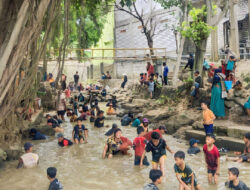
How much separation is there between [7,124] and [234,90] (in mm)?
8208

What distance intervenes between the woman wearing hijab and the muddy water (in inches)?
79.2

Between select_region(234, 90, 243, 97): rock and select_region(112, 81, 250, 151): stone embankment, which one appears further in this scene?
select_region(234, 90, 243, 97): rock

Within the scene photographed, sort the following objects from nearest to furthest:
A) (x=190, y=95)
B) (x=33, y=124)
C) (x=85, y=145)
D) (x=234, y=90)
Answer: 1. (x=85, y=145)
2. (x=234, y=90)
3. (x=33, y=124)
4. (x=190, y=95)

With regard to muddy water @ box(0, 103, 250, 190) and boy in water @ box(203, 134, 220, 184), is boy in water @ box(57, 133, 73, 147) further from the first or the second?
boy in water @ box(203, 134, 220, 184)

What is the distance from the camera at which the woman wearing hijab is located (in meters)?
10.7

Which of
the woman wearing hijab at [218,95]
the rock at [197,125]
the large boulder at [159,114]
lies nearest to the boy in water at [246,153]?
the rock at [197,125]

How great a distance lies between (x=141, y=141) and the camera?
25.0 feet

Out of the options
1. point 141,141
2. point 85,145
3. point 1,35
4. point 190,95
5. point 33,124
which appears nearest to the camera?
point 1,35

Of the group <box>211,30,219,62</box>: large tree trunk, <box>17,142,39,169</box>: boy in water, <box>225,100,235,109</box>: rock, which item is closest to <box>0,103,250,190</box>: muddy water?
<box>17,142,39,169</box>: boy in water

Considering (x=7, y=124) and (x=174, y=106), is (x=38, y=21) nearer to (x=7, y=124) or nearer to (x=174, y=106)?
(x=7, y=124)

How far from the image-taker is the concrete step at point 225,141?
29.6 feet

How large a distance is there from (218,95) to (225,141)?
1903 mm

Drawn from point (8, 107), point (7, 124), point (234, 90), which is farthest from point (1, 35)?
point (234, 90)

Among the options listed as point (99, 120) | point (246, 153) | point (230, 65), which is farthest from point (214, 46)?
point (246, 153)
